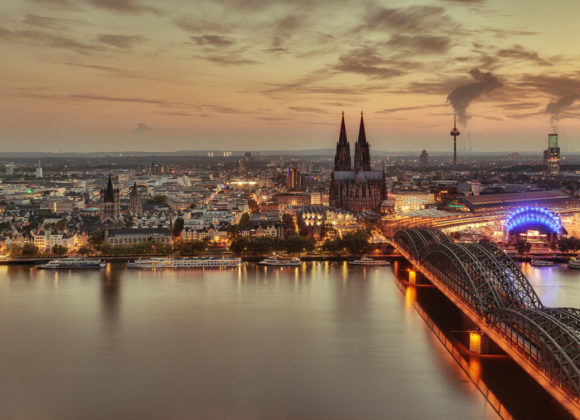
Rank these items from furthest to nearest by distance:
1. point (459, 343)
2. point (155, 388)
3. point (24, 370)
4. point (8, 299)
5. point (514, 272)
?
point (8, 299)
point (514, 272)
point (459, 343)
point (24, 370)
point (155, 388)

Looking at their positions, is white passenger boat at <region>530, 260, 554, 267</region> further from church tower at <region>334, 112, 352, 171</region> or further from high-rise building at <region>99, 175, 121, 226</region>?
high-rise building at <region>99, 175, 121, 226</region>

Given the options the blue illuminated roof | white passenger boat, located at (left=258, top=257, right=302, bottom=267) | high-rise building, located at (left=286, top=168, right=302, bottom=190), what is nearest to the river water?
white passenger boat, located at (left=258, top=257, right=302, bottom=267)

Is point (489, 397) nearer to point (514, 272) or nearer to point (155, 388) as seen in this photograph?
point (514, 272)

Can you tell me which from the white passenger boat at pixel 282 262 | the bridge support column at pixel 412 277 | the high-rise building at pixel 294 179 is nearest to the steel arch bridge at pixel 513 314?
the bridge support column at pixel 412 277

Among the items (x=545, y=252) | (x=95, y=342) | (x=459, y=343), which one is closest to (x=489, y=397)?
(x=459, y=343)

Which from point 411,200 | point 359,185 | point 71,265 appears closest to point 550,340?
point 71,265

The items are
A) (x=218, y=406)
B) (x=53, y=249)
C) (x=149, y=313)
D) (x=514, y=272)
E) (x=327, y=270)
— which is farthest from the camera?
(x=53, y=249)
